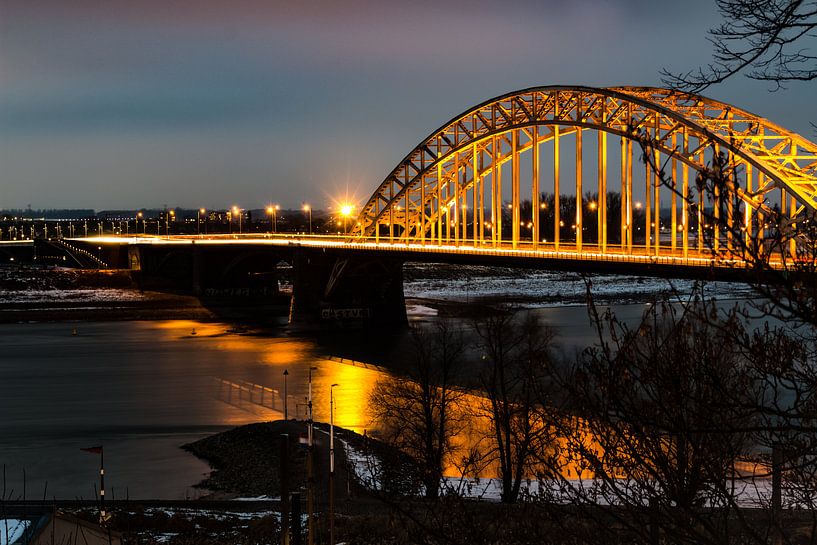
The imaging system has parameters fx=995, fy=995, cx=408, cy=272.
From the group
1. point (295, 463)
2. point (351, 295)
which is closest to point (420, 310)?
point (351, 295)

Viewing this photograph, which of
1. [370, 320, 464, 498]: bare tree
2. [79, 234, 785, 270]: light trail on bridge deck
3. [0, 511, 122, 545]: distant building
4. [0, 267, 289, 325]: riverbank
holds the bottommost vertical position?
[370, 320, 464, 498]: bare tree

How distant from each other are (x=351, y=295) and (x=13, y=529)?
5223 cm

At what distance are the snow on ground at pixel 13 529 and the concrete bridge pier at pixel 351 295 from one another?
161 ft

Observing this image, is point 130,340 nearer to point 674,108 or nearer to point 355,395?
point 355,395

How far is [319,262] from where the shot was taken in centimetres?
6862

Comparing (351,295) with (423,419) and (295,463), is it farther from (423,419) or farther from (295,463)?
(423,419)

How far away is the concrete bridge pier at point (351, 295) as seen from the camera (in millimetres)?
64312

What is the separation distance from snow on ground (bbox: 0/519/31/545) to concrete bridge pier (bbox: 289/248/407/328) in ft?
161

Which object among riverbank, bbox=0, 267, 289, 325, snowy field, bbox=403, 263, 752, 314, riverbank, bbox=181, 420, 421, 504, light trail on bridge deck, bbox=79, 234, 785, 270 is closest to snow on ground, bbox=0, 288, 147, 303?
riverbank, bbox=0, 267, 289, 325

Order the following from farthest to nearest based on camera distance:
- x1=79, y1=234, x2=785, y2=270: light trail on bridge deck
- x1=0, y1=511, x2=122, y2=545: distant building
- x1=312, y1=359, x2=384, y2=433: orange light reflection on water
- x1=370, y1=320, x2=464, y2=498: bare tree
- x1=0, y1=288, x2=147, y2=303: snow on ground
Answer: x1=0, y1=288, x2=147, y2=303: snow on ground
x1=79, y1=234, x2=785, y2=270: light trail on bridge deck
x1=312, y1=359, x2=384, y2=433: orange light reflection on water
x1=370, y1=320, x2=464, y2=498: bare tree
x1=0, y1=511, x2=122, y2=545: distant building

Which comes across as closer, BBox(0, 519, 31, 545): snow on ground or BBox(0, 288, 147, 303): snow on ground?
BBox(0, 519, 31, 545): snow on ground

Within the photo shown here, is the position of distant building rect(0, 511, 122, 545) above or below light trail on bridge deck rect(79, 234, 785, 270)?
below

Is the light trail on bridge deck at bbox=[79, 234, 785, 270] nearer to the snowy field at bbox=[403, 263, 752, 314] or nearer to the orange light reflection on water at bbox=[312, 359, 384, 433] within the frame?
the orange light reflection on water at bbox=[312, 359, 384, 433]

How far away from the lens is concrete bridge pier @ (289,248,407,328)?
64.3 metres
